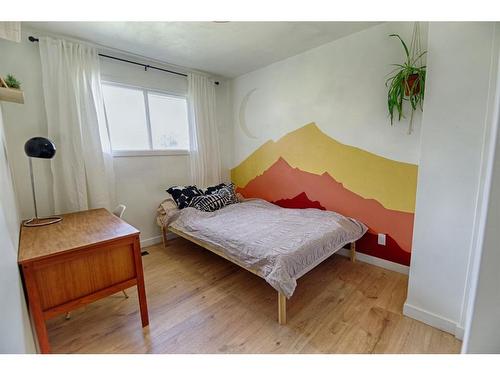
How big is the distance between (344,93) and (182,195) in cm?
231

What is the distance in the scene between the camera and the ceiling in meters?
2.13

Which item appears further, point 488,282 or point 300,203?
point 300,203

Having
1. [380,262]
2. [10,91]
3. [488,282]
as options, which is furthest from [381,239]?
[10,91]

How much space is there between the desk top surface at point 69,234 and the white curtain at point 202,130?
1.59 meters

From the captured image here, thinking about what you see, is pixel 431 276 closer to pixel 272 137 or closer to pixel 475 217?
pixel 475 217

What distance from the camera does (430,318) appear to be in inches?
63.4

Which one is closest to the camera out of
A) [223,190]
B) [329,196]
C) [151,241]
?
[329,196]

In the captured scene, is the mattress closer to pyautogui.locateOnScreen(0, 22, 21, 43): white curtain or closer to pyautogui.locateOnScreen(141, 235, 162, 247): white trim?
pyautogui.locateOnScreen(141, 235, 162, 247): white trim

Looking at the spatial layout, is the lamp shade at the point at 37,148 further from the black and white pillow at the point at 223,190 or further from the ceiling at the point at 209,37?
the black and white pillow at the point at 223,190

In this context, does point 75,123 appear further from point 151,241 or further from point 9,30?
point 151,241

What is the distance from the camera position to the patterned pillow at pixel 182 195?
2.96 meters

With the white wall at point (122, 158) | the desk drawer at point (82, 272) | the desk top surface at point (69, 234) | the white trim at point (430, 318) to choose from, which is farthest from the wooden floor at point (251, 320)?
the white wall at point (122, 158)

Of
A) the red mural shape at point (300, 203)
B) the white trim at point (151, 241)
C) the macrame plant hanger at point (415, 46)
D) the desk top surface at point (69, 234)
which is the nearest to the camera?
the desk top surface at point (69, 234)

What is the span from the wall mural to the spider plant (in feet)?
1.64
